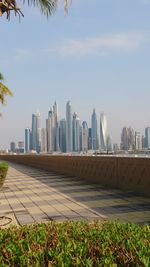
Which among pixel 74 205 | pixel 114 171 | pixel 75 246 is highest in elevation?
pixel 114 171

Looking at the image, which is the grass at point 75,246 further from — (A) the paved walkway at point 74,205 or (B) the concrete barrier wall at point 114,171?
(B) the concrete barrier wall at point 114,171

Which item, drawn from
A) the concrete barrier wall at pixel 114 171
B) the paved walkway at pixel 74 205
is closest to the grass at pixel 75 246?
the paved walkway at pixel 74 205

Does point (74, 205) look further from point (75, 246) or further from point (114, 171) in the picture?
point (75, 246)

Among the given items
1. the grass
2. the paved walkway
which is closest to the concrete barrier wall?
the paved walkway

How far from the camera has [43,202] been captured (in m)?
13.4

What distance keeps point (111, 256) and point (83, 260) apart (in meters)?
0.23

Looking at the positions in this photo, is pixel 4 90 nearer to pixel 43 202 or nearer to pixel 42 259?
pixel 43 202

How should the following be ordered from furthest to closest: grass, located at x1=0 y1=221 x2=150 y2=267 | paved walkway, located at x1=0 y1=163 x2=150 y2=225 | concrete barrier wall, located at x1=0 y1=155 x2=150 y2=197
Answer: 1. concrete barrier wall, located at x1=0 y1=155 x2=150 y2=197
2. paved walkway, located at x1=0 y1=163 x2=150 y2=225
3. grass, located at x1=0 y1=221 x2=150 y2=267

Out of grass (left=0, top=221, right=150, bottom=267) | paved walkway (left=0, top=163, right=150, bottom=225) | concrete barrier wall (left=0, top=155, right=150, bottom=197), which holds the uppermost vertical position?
concrete barrier wall (left=0, top=155, right=150, bottom=197)

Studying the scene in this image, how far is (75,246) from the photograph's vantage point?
11.6 ft

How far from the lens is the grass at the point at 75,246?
321cm

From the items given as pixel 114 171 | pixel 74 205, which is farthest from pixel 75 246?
pixel 114 171

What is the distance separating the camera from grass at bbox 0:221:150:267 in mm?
3211

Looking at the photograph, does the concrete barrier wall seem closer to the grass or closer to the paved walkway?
the paved walkway
